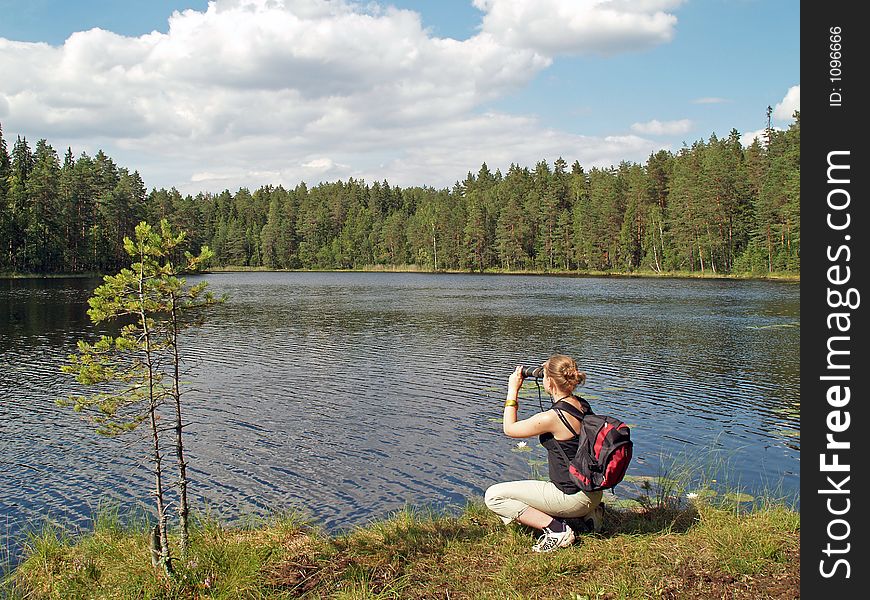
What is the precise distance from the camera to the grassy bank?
17.3 ft

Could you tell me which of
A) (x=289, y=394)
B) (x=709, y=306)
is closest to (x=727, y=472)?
(x=289, y=394)

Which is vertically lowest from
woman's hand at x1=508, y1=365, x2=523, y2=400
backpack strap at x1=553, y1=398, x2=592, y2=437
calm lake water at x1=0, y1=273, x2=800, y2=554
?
calm lake water at x1=0, y1=273, x2=800, y2=554

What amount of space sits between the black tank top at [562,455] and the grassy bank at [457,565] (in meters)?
0.58

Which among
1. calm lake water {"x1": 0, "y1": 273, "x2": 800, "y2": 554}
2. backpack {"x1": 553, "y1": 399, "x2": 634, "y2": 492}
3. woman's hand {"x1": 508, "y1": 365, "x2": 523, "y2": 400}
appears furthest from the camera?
calm lake water {"x1": 0, "y1": 273, "x2": 800, "y2": 554}

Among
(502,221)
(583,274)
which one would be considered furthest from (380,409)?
→ (502,221)

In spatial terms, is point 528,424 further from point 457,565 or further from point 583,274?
point 583,274

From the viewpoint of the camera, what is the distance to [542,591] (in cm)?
526

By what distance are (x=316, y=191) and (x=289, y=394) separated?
6161 inches

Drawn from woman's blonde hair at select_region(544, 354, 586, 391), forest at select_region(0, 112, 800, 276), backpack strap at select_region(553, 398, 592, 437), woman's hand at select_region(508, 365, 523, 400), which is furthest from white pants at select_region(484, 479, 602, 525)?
forest at select_region(0, 112, 800, 276)

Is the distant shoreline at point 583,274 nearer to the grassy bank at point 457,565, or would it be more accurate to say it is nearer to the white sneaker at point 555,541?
the grassy bank at point 457,565

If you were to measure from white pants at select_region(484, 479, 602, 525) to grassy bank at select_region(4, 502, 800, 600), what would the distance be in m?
0.26

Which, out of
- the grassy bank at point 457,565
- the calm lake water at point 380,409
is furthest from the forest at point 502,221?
the grassy bank at point 457,565

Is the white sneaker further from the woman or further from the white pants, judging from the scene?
the white pants
